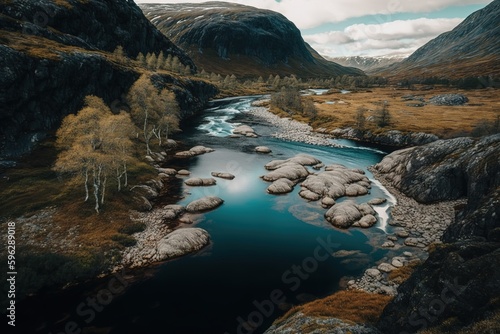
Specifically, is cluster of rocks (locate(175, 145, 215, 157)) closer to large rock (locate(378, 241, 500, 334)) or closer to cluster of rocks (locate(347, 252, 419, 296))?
cluster of rocks (locate(347, 252, 419, 296))

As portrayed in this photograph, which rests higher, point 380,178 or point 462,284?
point 462,284

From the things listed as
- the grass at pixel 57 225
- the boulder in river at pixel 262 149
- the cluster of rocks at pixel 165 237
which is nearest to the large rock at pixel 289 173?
the boulder in river at pixel 262 149

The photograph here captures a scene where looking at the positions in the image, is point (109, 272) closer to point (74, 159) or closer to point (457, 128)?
point (74, 159)

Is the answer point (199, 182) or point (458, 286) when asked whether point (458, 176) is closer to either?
point (458, 286)

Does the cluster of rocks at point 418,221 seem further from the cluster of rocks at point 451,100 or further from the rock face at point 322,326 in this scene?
→ the cluster of rocks at point 451,100

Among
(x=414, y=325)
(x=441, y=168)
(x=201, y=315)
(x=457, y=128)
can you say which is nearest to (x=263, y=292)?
(x=201, y=315)
